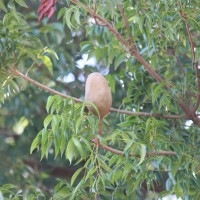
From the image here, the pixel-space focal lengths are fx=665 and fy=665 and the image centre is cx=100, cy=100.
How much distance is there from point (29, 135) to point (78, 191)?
59.4 inches

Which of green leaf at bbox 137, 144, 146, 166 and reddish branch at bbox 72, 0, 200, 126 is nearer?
green leaf at bbox 137, 144, 146, 166

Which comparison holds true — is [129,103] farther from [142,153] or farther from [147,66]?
[142,153]

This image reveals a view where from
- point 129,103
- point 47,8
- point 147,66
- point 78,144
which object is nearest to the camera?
point 78,144

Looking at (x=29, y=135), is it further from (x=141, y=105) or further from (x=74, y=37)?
(x=141, y=105)

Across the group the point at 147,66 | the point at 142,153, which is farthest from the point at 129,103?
the point at 142,153

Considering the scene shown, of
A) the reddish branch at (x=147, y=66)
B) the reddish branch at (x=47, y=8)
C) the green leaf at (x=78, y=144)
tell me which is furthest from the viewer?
the reddish branch at (x=147, y=66)

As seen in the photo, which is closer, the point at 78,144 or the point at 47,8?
the point at 78,144

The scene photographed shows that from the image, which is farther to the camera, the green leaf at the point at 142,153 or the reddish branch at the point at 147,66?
the reddish branch at the point at 147,66

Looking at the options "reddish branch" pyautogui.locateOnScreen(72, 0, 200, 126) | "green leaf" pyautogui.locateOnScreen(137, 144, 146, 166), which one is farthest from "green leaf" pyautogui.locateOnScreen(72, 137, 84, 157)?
"reddish branch" pyautogui.locateOnScreen(72, 0, 200, 126)

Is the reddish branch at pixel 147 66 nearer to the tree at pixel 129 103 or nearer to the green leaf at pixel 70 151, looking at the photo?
the tree at pixel 129 103

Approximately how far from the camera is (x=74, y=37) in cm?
352

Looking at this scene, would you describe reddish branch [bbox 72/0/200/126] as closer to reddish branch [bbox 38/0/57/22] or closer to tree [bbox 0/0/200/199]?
tree [bbox 0/0/200/199]

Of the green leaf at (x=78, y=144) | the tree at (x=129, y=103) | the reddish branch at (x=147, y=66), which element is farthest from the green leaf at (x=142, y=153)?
the reddish branch at (x=147, y=66)

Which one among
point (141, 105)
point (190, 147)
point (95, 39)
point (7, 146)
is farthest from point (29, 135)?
point (190, 147)
